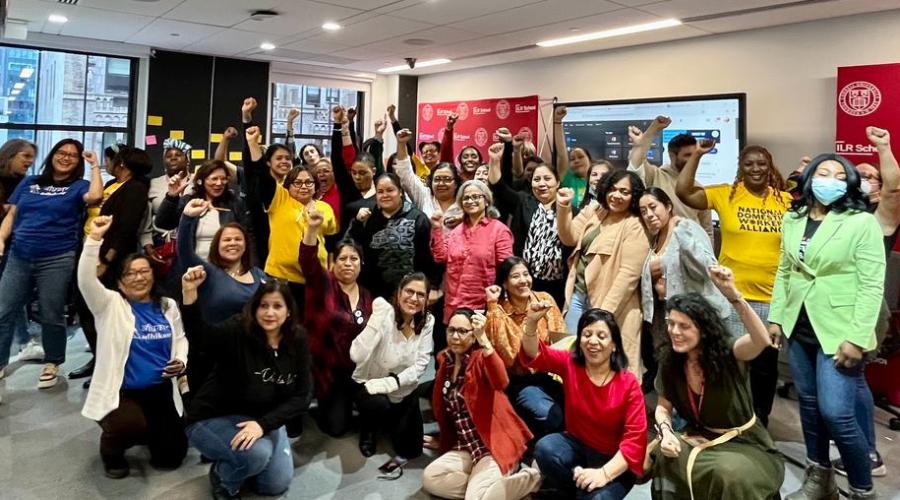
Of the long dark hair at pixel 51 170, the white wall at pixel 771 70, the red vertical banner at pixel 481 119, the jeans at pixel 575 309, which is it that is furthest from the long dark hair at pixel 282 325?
the red vertical banner at pixel 481 119

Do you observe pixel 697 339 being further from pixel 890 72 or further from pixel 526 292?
pixel 890 72

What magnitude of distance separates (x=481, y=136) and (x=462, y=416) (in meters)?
5.06

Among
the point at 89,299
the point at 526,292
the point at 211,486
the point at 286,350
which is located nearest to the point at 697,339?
the point at 526,292

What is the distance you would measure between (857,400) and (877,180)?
130cm

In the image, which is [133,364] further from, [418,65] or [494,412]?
[418,65]

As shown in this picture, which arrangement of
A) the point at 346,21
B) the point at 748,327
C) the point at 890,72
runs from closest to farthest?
the point at 748,327
the point at 890,72
the point at 346,21

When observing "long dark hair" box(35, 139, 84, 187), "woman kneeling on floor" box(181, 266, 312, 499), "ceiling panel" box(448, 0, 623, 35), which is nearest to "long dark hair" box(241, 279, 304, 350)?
"woman kneeling on floor" box(181, 266, 312, 499)

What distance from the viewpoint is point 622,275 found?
110 inches

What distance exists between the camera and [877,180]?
3.11m

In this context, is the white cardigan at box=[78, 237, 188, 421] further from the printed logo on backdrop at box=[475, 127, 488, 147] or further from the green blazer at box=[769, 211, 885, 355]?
the printed logo on backdrop at box=[475, 127, 488, 147]

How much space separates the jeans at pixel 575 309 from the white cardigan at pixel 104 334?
2088mm

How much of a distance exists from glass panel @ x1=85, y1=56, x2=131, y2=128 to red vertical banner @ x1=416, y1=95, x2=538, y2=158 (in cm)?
354

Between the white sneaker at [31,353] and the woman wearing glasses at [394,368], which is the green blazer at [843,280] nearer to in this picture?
the woman wearing glasses at [394,368]

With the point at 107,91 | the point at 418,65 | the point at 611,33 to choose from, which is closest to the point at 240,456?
the point at 611,33
